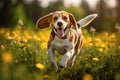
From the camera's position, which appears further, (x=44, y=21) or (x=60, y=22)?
(x=44, y=21)

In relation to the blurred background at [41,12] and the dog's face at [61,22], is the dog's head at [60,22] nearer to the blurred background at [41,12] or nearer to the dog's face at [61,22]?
the dog's face at [61,22]

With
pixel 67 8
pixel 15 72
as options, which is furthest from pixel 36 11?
pixel 15 72

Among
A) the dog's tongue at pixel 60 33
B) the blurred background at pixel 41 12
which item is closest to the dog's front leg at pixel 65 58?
the dog's tongue at pixel 60 33


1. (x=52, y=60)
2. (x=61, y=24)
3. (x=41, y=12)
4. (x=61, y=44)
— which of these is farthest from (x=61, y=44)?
(x=41, y=12)

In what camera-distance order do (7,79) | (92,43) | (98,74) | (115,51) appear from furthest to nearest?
(92,43), (115,51), (98,74), (7,79)

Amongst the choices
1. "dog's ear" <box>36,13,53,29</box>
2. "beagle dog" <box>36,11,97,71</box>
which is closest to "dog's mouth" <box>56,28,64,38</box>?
"beagle dog" <box>36,11,97,71</box>

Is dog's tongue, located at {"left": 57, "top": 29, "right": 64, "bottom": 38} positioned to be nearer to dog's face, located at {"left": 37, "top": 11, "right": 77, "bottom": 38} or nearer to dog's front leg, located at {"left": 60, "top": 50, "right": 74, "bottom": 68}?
dog's face, located at {"left": 37, "top": 11, "right": 77, "bottom": 38}

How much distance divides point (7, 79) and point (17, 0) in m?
20.3

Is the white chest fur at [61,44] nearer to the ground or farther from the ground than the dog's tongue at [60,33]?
nearer to the ground

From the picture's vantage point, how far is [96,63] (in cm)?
659

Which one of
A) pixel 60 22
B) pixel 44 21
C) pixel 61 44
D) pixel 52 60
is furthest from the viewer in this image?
pixel 44 21

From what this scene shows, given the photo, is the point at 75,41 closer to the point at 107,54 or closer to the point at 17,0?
the point at 107,54

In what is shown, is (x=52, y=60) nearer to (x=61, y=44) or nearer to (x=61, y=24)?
(x=61, y=44)

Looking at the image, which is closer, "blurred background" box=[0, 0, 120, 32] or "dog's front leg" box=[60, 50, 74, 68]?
"dog's front leg" box=[60, 50, 74, 68]
